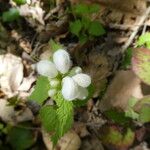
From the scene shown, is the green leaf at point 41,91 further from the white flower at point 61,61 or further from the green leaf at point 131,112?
the green leaf at point 131,112

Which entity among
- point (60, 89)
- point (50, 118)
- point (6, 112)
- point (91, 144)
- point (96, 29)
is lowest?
point (91, 144)

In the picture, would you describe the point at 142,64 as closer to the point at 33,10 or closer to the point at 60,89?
the point at 60,89

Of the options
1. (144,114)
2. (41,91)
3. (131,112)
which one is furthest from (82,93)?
(131,112)

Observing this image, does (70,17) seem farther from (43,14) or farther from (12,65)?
(12,65)

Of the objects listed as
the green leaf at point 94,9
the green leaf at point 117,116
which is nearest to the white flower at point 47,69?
the green leaf at point 117,116

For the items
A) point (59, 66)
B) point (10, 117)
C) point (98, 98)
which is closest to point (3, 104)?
point (10, 117)

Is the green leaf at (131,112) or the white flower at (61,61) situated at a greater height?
the white flower at (61,61)

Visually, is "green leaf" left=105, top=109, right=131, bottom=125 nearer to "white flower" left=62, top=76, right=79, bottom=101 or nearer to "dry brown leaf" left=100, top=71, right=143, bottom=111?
"dry brown leaf" left=100, top=71, right=143, bottom=111
